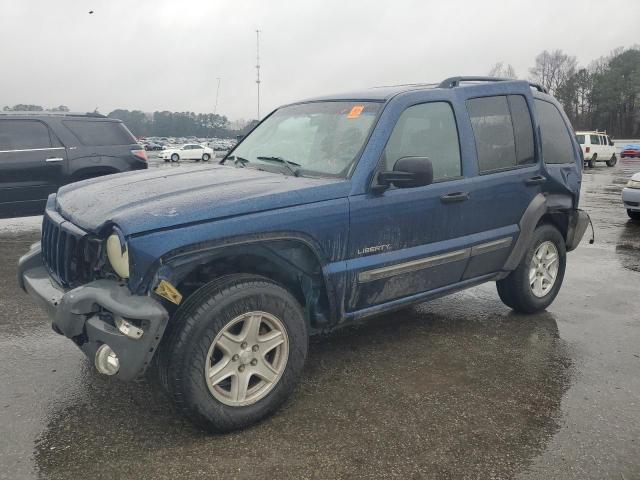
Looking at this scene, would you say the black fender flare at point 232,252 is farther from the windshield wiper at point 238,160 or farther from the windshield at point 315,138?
the windshield wiper at point 238,160

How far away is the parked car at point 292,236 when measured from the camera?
265cm

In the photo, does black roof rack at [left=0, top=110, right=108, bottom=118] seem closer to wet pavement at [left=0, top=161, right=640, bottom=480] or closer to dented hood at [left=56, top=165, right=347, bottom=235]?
wet pavement at [left=0, top=161, right=640, bottom=480]

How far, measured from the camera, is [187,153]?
43406mm

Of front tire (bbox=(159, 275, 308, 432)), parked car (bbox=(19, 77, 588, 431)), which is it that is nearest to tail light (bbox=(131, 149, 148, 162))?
parked car (bbox=(19, 77, 588, 431))

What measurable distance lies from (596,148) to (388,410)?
30.0 meters

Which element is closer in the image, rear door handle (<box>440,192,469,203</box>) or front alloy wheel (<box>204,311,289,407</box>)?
front alloy wheel (<box>204,311,289,407</box>)

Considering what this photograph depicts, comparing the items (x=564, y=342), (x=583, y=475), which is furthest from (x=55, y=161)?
(x=583, y=475)

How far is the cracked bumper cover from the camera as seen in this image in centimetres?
251

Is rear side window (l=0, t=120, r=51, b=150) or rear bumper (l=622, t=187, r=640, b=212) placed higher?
rear side window (l=0, t=120, r=51, b=150)

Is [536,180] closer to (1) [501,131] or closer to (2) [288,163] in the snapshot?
(1) [501,131]

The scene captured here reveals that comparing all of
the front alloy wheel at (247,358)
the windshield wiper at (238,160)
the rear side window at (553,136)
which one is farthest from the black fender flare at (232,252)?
the rear side window at (553,136)

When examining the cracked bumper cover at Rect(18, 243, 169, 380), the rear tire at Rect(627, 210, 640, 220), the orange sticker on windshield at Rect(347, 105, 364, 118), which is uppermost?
the orange sticker on windshield at Rect(347, 105, 364, 118)

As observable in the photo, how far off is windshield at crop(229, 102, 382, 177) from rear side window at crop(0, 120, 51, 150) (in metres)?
Answer: 4.68

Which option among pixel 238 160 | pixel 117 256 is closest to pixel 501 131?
pixel 238 160
